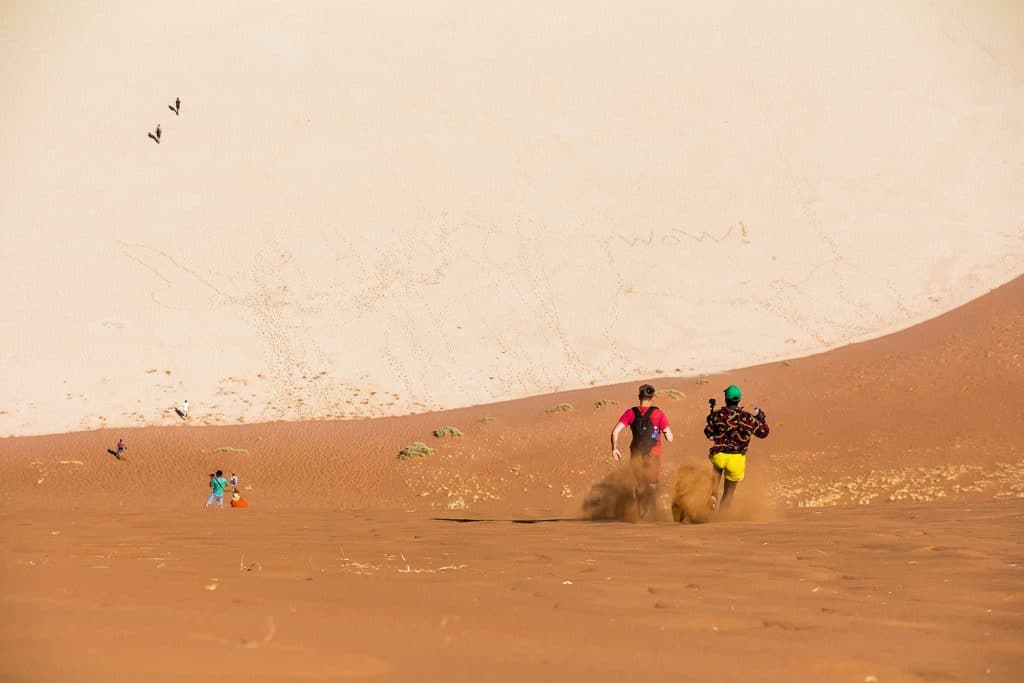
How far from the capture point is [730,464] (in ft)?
40.1

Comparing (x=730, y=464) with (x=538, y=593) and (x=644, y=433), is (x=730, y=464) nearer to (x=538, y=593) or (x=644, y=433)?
(x=644, y=433)

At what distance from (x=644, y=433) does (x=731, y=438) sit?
111 cm

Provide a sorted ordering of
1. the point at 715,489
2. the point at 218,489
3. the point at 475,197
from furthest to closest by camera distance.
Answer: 1. the point at 475,197
2. the point at 218,489
3. the point at 715,489

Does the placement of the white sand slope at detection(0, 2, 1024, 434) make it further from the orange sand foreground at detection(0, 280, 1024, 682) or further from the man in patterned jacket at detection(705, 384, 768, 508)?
the man in patterned jacket at detection(705, 384, 768, 508)

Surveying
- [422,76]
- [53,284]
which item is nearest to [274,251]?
[53,284]

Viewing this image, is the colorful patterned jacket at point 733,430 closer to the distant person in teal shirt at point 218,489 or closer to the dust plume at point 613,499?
the dust plume at point 613,499

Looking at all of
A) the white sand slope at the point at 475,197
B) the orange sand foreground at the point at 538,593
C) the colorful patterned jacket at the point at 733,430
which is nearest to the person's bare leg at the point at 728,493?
the orange sand foreground at the point at 538,593

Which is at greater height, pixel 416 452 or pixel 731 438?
pixel 731 438

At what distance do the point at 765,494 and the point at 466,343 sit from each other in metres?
31.1

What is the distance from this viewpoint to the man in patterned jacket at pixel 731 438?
1223cm

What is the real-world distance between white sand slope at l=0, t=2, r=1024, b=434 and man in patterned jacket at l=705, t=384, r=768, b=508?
26390 millimetres

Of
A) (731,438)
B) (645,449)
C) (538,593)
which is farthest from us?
(645,449)

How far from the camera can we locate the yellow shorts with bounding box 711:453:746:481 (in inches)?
481

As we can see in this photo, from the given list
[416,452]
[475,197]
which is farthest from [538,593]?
[475,197]
